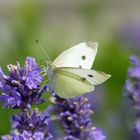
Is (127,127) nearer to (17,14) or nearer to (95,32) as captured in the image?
(17,14)

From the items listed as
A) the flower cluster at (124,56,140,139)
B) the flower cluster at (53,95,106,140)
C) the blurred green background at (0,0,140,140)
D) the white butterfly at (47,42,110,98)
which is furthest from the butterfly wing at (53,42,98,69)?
the blurred green background at (0,0,140,140)

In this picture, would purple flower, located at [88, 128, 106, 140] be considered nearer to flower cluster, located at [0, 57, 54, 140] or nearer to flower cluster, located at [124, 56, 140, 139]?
flower cluster, located at [0, 57, 54, 140]

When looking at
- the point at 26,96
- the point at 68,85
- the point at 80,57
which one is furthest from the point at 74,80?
the point at 26,96

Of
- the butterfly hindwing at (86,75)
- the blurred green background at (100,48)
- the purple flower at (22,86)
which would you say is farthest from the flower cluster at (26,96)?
the blurred green background at (100,48)

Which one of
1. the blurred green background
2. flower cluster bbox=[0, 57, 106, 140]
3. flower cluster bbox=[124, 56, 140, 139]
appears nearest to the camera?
flower cluster bbox=[0, 57, 106, 140]

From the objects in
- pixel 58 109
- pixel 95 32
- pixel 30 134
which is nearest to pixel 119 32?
pixel 95 32

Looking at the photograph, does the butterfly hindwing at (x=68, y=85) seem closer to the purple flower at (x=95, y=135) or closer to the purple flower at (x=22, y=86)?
the purple flower at (x=22, y=86)
